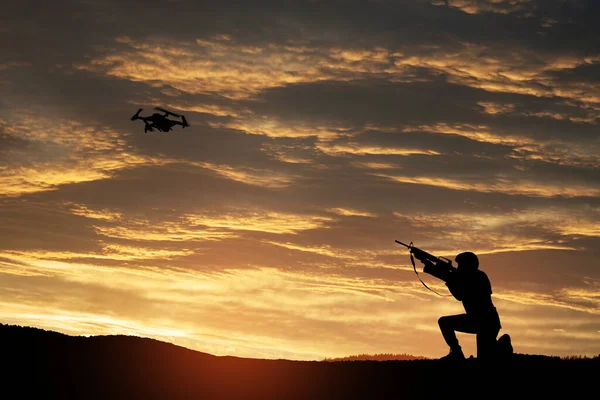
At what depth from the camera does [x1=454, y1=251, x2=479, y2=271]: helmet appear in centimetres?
1859

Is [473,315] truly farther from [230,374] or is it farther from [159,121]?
[159,121]

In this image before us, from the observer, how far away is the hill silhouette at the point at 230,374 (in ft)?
63.1

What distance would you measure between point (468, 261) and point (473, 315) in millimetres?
1430

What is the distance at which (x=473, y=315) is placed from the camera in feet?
60.1

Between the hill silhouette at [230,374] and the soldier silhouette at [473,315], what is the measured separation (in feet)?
2.26

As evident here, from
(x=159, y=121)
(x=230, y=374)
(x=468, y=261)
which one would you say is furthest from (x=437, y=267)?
(x=159, y=121)

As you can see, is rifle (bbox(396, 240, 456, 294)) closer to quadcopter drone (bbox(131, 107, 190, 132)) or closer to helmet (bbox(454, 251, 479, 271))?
helmet (bbox(454, 251, 479, 271))

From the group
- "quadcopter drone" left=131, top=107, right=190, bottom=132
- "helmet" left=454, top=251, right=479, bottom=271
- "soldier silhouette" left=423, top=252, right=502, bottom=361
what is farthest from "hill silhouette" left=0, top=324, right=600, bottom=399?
"quadcopter drone" left=131, top=107, right=190, bottom=132

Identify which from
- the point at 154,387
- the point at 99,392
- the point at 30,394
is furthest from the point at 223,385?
the point at 30,394

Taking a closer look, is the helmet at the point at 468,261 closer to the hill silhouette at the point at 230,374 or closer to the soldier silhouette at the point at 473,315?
the soldier silhouette at the point at 473,315

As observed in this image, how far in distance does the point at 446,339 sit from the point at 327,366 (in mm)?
6709

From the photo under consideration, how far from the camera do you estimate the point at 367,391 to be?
2120 cm

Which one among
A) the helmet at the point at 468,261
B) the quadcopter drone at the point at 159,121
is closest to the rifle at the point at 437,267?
the helmet at the point at 468,261

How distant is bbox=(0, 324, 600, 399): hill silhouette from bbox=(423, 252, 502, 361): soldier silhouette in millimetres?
688
